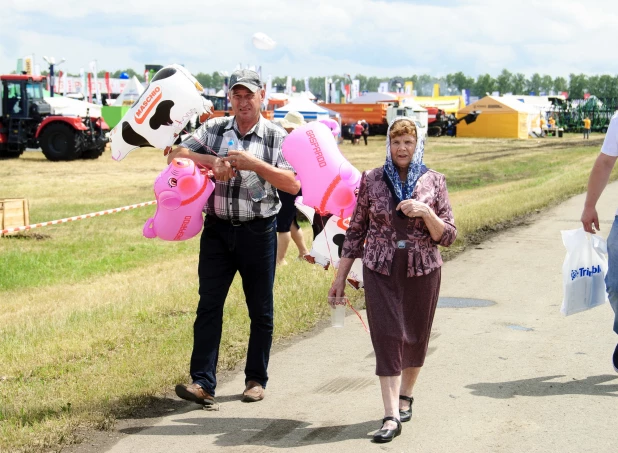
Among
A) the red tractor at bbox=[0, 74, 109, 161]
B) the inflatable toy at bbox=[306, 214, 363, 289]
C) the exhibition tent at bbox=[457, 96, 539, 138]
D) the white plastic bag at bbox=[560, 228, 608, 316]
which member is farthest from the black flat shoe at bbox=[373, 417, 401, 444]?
the exhibition tent at bbox=[457, 96, 539, 138]

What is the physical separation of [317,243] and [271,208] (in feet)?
1.76

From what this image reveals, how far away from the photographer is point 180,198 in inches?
221

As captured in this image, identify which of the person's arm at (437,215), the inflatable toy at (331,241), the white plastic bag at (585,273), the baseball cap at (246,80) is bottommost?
the white plastic bag at (585,273)

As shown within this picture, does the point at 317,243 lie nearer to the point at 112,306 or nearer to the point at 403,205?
the point at 403,205

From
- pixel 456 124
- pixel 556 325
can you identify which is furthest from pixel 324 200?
pixel 456 124

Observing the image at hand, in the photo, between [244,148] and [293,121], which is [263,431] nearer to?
[244,148]

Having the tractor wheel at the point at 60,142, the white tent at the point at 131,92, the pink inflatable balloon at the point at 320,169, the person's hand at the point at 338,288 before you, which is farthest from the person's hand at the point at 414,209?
the white tent at the point at 131,92

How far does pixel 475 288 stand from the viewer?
949 cm

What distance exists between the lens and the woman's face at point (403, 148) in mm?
5066

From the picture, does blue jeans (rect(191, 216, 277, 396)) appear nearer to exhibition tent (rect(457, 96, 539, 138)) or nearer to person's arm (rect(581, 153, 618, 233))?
person's arm (rect(581, 153, 618, 233))

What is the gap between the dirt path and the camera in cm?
496

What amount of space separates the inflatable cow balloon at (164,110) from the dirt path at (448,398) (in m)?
1.63

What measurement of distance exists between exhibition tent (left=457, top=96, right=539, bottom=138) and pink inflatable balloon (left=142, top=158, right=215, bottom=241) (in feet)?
200

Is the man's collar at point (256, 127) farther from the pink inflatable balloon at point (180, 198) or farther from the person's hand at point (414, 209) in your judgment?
the person's hand at point (414, 209)
